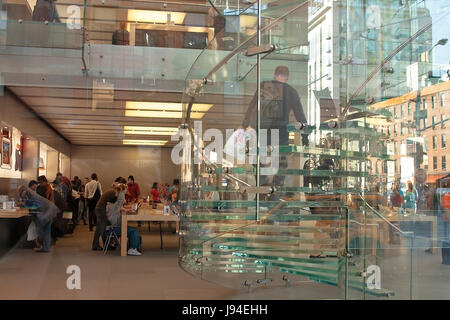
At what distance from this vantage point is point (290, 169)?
13.4ft

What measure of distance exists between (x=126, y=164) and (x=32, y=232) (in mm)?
2468

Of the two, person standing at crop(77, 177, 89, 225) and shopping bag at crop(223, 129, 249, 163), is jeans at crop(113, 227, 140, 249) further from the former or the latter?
shopping bag at crop(223, 129, 249, 163)

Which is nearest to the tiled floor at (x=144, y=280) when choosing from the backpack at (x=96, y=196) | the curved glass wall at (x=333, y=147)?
the curved glass wall at (x=333, y=147)

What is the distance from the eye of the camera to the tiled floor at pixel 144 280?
3.80 metres

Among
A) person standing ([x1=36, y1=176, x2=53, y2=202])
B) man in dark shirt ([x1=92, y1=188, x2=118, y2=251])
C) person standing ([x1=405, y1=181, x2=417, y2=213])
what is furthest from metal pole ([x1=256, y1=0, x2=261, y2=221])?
person standing ([x1=36, y1=176, x2=53, y2=202])

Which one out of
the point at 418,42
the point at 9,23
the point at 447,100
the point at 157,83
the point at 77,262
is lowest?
the point at 77,262

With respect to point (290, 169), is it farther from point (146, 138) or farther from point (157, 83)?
point (146, 138)

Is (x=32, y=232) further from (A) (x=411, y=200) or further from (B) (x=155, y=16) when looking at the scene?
(A) (x=411, y=200)

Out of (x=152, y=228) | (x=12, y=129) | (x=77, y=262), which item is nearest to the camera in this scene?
(x=77, y=262)

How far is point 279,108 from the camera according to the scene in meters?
4.23

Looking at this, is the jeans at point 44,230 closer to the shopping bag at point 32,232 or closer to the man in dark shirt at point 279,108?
the shopping bag at point 32,232

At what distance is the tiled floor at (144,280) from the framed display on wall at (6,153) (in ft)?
3.89
